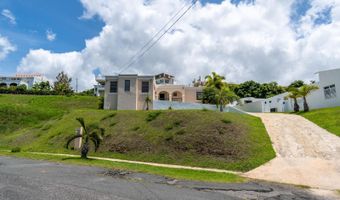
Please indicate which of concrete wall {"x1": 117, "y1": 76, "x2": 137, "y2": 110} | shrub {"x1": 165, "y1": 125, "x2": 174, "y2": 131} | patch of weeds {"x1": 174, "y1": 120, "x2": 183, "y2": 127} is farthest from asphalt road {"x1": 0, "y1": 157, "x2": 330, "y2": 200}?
concrete wall {"x1": 117, "y1": 76, "x2": 137, "y2": 110}

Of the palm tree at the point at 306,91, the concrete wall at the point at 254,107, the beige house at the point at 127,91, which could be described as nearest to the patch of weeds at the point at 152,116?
the beige house at the point at 127,91

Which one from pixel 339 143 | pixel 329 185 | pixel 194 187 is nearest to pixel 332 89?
pixel 339 143

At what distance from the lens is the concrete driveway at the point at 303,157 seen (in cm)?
1096

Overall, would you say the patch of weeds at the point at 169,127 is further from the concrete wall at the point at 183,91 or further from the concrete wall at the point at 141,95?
the concrete wall at the point at 183,91

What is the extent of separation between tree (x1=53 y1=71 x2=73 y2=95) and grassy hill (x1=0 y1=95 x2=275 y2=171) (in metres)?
31.3

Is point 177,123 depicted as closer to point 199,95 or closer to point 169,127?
point 169,127

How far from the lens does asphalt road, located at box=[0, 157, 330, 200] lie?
695 centimetres

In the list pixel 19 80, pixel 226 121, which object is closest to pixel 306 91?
pixel 226 121

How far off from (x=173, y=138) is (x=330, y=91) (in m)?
22.5

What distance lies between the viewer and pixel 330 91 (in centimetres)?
2941

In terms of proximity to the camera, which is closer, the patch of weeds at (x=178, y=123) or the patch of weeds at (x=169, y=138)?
the patch of weeds at (x=169, y=138)

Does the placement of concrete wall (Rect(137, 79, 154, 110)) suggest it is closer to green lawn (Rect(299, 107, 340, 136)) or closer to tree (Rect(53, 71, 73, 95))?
green lawn (Rect(299, 107, 340, 136))

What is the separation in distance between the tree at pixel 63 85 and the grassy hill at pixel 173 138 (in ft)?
103

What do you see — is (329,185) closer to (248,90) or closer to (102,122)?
(102,122)
